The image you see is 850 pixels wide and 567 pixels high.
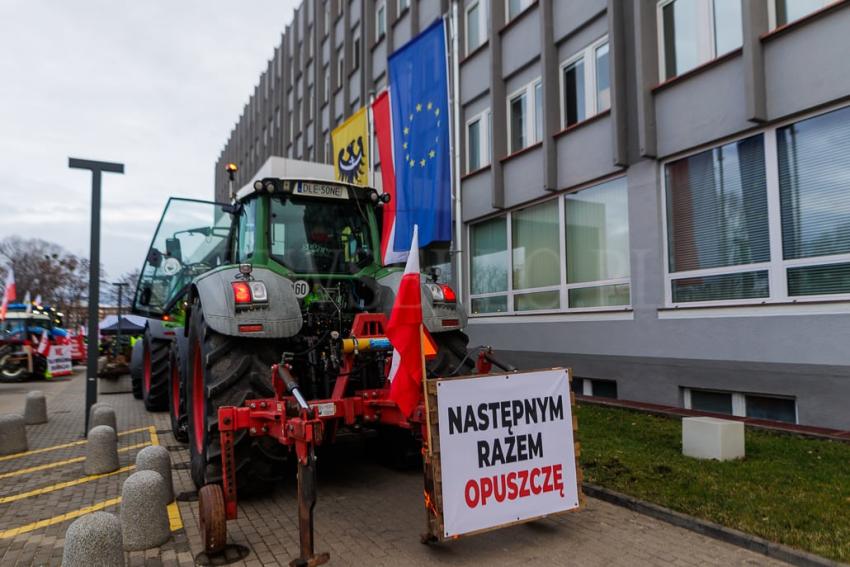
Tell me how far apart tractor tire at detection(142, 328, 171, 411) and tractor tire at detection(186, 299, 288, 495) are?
508 centimetres

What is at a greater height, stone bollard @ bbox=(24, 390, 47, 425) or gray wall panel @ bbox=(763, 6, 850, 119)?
gray wall panel @ bbox=(763, 6, 850, 119)

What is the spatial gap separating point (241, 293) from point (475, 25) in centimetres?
1204

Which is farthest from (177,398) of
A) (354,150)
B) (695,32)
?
(695,32)

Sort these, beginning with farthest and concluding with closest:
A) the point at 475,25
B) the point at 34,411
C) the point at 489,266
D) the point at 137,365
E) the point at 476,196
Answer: the point at 475,25 < the point at 476,196 < the point at 489,266 < the point at 137,365 < the point at 34,411

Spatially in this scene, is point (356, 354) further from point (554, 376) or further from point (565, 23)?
point (565, 23)

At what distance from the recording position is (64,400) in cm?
1343

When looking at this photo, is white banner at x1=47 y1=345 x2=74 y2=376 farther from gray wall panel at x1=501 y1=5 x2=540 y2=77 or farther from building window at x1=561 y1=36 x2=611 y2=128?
building window at x1=561 y1=36 x2=611 y2=128

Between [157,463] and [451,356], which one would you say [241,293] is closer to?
[157,463]

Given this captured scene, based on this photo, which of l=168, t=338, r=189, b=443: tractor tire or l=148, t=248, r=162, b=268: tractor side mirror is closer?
l=168, t=338, r=189, b=443: tractor tire

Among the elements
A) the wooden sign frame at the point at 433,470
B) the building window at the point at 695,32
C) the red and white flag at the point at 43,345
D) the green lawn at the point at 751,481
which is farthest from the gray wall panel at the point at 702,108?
the red and white flag at the point at 43,345

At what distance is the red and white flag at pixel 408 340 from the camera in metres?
3.85

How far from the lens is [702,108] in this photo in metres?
8.42

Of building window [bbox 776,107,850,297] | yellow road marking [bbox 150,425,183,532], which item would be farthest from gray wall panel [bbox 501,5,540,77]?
yellow road marking [bbox 150,425,183,532]

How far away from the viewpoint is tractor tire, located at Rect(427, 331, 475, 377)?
5.47 meters
